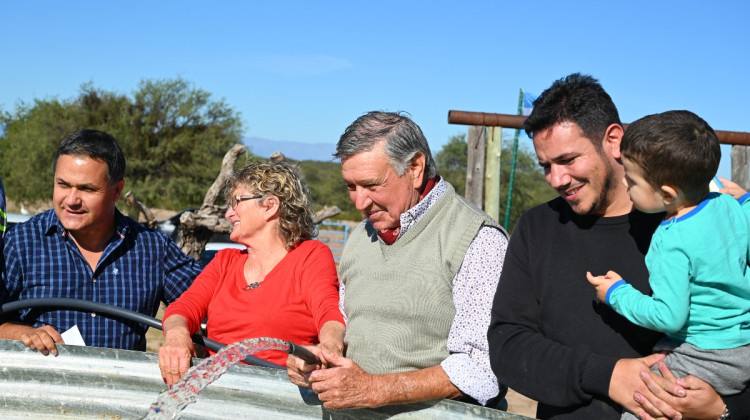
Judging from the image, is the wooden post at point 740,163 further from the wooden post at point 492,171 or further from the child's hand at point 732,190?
the child's hand at point 732,190

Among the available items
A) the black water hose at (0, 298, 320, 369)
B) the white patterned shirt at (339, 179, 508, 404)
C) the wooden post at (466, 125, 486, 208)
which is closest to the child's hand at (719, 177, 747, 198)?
the white patterned shirt at (339, 179, 508, 404)

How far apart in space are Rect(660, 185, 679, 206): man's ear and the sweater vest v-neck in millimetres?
618

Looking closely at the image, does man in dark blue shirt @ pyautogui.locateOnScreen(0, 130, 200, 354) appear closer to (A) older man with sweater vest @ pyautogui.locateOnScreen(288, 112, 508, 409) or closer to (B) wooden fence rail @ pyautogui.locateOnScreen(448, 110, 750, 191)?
(A) older man with sweater vest @ pyautogui.locateOnScreen(288, 112, 508, 409)

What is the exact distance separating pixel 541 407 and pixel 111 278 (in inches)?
66.9

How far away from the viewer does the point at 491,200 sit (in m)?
5.58

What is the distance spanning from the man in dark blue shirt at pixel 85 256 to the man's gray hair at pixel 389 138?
99 cm

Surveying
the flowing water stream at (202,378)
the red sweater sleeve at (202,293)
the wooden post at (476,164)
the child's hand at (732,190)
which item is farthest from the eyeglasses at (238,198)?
the wooden post at (476,164)

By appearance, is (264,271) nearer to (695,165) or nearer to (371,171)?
(371,171)

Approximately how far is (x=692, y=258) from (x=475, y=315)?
682 mm

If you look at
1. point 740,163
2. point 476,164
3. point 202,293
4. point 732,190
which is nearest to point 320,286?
point 202,293

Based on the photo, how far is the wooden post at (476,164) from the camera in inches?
212

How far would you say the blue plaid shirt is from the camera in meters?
2.80

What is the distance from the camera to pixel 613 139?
2084 millimetres

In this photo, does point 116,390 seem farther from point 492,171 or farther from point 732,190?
point 492,171
